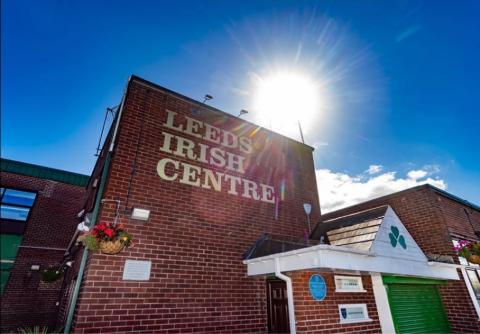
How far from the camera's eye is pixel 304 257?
16.2ft

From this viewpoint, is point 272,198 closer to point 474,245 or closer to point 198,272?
point 198,272

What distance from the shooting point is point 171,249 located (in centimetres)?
547

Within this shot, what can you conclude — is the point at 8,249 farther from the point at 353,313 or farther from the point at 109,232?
the point at 353,313

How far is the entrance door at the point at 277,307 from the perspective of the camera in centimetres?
568

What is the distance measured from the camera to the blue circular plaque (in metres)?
5.46

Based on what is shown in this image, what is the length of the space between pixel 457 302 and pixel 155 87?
35.3 ft

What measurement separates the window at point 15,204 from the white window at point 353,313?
1623cm

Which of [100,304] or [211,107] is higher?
[211,107]

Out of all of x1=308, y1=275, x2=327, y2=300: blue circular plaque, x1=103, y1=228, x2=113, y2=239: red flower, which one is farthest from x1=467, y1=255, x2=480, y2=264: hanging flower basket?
x1=103, y1=228, x2=113, y2=239: red flower

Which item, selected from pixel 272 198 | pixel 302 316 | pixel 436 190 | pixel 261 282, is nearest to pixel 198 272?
pixel 261 282

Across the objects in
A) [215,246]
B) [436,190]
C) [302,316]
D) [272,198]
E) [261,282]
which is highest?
[436,190]

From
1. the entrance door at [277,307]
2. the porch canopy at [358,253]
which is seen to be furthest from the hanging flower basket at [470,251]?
the entrance door at [277,307]

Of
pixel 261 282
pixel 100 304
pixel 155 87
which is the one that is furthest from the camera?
pixel 155 87

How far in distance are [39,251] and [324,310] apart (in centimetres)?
1484
